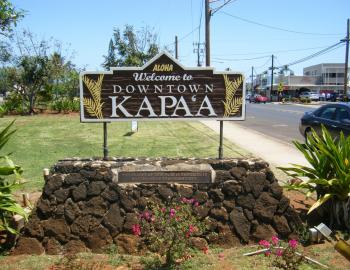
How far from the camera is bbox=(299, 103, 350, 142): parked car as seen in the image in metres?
12.3

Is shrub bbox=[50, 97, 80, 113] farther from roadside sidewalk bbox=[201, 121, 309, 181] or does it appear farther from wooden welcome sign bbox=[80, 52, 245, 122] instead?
wooden welcome sign bbox=[80, 52, 245, 122]

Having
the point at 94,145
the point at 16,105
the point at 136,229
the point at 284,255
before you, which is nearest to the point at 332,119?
the point at 94,145

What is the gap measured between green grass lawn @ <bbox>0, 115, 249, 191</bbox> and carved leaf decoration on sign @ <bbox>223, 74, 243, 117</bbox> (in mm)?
3877

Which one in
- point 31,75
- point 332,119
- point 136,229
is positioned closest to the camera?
point 136,229

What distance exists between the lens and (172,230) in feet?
15.4

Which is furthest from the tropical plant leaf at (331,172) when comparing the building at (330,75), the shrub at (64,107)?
the building at (330,75)

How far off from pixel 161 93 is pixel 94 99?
86cm

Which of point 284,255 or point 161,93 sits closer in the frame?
point 284,255

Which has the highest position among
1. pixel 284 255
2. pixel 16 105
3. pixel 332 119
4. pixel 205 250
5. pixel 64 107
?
pixel 332 119

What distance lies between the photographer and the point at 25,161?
11.0 m

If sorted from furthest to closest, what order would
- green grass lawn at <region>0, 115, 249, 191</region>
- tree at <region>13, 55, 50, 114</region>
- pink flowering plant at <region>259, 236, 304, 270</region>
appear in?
tree at <region>13, 55, 50, 114</region> → green grass lawn at <region>0, 115, 249, 191</region> → pink flowering plant at <region>259, 236, 304, 270</region>

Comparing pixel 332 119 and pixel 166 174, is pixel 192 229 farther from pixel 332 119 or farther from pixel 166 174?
pixel 332 119

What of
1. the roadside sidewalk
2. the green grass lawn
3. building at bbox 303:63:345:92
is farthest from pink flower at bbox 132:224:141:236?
building at bbox 303:63:345:92

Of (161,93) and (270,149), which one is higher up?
(161,93)
